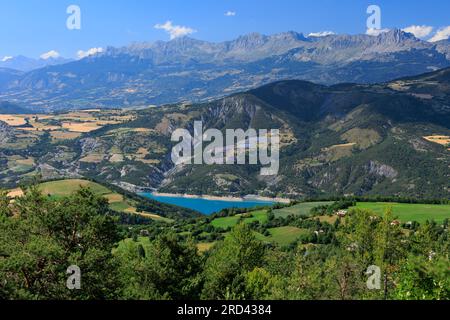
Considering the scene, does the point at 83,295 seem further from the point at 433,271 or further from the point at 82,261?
the point at 433,271

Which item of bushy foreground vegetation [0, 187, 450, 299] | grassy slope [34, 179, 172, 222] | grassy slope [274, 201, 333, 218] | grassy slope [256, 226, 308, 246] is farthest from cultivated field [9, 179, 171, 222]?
bushy foreground vegetation [0, 187, 450, 299]

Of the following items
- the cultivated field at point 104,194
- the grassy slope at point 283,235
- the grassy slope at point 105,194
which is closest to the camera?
the grassy slope at point 283,235

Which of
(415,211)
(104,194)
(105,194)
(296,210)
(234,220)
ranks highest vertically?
(415,211)

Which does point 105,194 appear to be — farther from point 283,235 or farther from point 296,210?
point 283,235

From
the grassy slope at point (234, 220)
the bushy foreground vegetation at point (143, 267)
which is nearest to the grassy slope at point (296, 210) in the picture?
the grassy slope at point (234, 220)

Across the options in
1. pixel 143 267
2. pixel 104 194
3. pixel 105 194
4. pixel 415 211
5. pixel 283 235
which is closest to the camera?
pixel 143 267

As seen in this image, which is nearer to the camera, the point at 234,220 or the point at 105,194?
the point at 234,220

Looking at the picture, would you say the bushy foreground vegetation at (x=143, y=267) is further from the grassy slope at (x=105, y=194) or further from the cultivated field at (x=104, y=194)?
the grassy slope at (x=105, y=194)

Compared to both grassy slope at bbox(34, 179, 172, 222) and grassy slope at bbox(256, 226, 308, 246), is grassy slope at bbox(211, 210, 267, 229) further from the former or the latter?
grassy slope at bbox(34, 179, 172, 222)

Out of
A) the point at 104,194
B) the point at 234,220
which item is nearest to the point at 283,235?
the point at 234,220

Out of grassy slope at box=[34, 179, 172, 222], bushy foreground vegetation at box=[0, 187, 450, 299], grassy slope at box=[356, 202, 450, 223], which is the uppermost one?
bushy foreground vegetation at box=[0, 187, 450, 299]

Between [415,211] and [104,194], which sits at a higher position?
[415,211]
